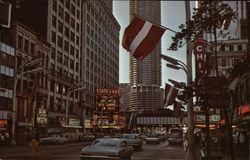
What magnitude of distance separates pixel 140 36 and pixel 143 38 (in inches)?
6.6

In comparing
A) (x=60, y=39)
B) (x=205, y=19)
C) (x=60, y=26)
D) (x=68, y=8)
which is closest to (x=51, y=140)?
(x=60, y=39)

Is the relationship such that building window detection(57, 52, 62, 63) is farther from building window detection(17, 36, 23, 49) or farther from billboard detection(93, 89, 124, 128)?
billboard detection(93, 89, 124, 128)

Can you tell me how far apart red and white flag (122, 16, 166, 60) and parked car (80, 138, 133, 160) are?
4.50m

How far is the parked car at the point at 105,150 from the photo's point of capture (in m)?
16.0

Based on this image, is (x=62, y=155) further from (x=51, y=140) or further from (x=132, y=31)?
(x=51, y=140)

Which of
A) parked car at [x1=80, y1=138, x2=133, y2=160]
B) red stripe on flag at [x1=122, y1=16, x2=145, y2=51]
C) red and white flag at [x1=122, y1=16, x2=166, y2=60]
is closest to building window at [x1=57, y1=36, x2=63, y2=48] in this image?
parked car at [x1=80, y1=138, x2=133, y2=160]

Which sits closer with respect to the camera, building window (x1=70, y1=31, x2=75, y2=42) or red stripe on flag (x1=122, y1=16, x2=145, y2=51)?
red stripe on flag (x1=122, y1=16, x2=145, y2=51)

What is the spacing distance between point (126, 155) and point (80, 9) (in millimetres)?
79857

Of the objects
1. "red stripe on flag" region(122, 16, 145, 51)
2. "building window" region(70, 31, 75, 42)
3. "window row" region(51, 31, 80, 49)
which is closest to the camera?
"red stripe on flag" region(122, 16, 145, 51)

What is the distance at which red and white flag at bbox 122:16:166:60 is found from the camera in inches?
631

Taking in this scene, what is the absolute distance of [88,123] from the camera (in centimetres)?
9006

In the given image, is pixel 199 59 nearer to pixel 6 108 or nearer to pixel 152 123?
pixel 6 108

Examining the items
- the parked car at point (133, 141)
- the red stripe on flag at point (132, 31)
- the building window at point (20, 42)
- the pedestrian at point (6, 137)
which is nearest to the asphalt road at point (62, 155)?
the parked car at point (133, 141)

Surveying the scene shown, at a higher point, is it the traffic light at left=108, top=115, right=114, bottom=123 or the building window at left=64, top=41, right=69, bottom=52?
the building window at left=64, top=41, right=69, bottom=52
